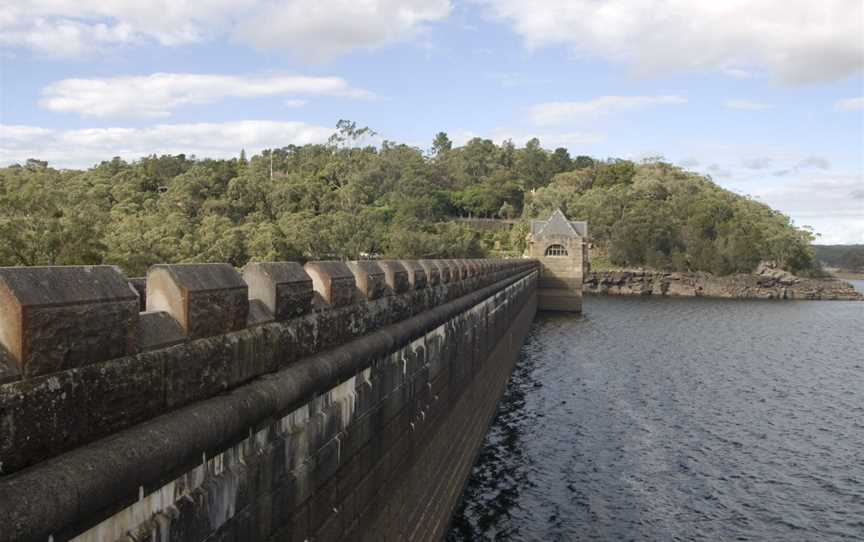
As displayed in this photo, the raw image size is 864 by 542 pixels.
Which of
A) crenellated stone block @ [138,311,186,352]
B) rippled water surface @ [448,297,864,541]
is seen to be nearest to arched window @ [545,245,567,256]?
rippled water surface @ [448,297,864,541]

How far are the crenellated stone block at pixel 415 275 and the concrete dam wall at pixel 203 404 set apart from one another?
1.17 m

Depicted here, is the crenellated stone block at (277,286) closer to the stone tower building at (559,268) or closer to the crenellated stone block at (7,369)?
the crenellated stone block at (7,369)

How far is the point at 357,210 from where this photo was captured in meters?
105

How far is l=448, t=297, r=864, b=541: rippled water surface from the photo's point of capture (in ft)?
51.2

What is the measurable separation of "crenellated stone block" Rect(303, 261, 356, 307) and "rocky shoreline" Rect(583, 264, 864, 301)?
97988 millimetres

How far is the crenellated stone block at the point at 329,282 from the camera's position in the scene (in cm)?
716

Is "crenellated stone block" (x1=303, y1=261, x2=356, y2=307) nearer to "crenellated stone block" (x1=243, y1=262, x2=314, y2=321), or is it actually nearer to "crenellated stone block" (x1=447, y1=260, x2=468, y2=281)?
"crenellated stone block" (x1=243, y1=262, x2=314, y2=321)

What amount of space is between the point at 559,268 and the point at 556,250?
7.25 ft

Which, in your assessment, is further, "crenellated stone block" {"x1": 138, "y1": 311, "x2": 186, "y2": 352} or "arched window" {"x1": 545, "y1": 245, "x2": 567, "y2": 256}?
"arched window" {"x1": 545, "y1": 245, "x2": 567, "y2": 256}

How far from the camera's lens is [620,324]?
58188 mm

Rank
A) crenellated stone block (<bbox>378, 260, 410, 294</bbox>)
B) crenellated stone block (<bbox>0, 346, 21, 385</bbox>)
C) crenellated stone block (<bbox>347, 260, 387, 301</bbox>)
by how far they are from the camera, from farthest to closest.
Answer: crenellated stone block (<bbox>378, 260, 410, 294</bbox>) < crenellated stone block (<bbox>347, 260, 387, 301</bbox>) < crenellated stone block (<bbox>0, 346, 21, 385</bbox>)

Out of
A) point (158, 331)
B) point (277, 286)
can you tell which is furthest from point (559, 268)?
point (158, 331)

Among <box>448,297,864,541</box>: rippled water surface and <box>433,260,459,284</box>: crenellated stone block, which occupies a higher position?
<box>433,260,459,284</box>: crenellated stone block

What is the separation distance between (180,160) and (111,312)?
159047 millimetres
